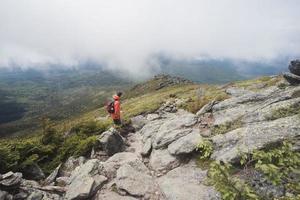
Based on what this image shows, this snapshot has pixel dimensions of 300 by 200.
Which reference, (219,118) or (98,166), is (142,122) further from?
(98,166)

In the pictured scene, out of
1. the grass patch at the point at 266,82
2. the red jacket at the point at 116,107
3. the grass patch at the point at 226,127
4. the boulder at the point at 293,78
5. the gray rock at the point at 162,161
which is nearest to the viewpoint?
the gray rock at the point at 162,161

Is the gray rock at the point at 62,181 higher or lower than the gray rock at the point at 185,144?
lower

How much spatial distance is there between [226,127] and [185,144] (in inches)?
137

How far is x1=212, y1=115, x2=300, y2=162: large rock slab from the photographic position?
15.4 m

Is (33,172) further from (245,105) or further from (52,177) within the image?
(245,105)

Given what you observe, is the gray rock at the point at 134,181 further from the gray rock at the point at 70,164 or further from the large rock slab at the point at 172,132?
the gray rock at the point at 70,164

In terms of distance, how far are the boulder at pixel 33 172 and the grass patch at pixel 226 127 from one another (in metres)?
12.2

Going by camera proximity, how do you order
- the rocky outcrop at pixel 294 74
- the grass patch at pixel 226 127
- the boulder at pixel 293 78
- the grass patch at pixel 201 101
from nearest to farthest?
the grass patch at pixel 226 127
the boulder at pixel 293 78
the rocky outcrop at pixel 294 74
the grass patch at pixel 201 101

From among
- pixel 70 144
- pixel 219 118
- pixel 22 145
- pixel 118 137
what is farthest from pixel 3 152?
pixel 219 118

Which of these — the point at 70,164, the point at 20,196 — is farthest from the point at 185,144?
the point at 20,196

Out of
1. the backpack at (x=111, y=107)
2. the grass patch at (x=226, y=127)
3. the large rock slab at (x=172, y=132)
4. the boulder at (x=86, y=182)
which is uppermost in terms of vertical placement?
the backpack at (x=111, y=107)

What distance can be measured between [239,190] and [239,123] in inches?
559

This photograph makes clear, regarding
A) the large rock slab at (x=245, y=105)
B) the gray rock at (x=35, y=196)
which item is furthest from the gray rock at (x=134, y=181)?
the large rock slab at (x=245, y=105)

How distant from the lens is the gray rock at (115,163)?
1787 cm
